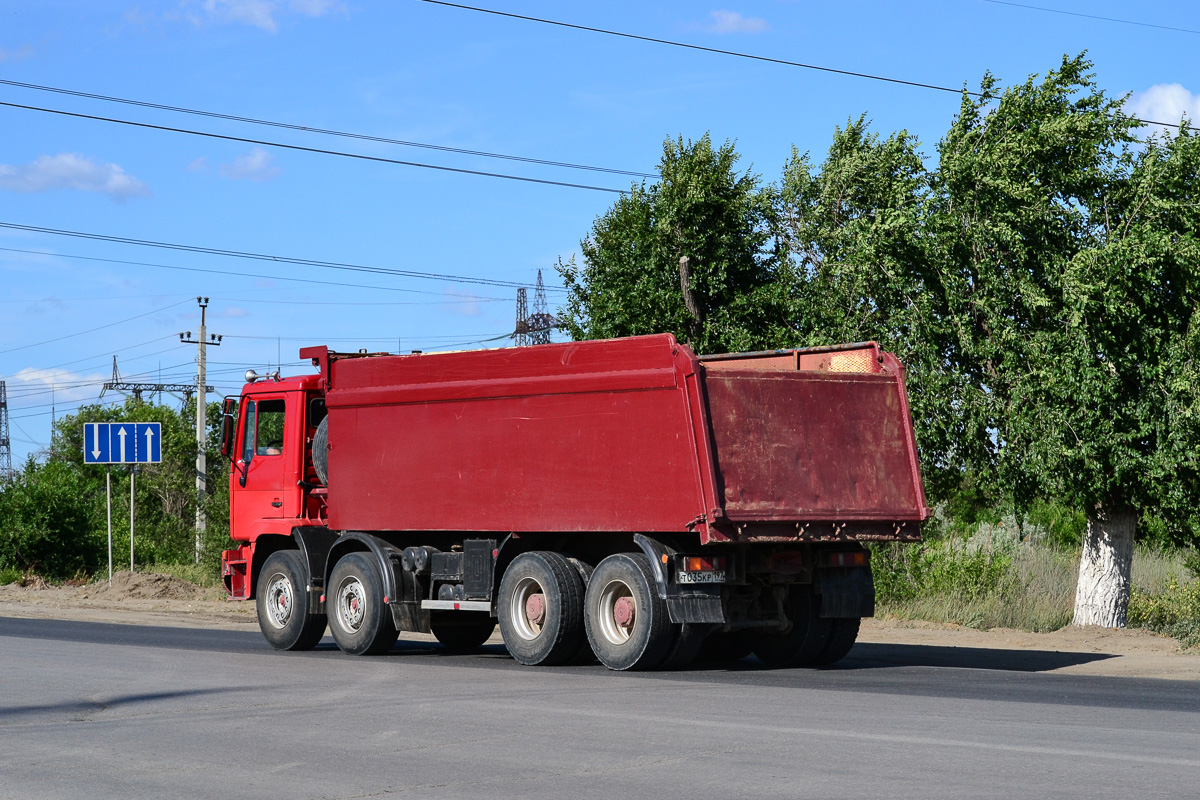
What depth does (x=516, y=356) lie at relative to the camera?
46.4 feet

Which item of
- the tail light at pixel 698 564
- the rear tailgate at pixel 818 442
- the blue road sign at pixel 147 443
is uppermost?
the blue road sign at pixel 147 443

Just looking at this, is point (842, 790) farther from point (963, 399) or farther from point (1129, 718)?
point (963, 399)

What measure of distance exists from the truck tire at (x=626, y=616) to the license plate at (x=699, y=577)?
0.35 meters

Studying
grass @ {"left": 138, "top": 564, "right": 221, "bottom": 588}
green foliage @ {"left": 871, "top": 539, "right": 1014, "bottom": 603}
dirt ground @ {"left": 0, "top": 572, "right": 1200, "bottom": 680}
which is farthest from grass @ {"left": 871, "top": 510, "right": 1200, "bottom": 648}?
grass @ {"left": 138, "top": 564, "right": 221, "bottom": 588}

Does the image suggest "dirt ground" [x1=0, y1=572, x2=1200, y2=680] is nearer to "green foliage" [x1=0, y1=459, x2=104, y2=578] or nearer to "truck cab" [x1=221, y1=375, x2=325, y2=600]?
"truck cab" [x1=221, y1=375, x2=325, y2=600]

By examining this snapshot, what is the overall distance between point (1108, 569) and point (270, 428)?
11118 mm

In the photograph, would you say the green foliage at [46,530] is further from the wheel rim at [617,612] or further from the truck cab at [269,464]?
the wheel rim at [617,612]

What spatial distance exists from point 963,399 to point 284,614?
8.98m

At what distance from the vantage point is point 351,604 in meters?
15.9

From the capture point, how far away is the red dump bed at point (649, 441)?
12719 millimetres

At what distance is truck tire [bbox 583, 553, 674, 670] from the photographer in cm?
1307

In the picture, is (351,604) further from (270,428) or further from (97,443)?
Answer: (97,443)

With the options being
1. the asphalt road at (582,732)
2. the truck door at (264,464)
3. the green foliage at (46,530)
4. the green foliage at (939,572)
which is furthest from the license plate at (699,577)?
the green foliage at (46,530)

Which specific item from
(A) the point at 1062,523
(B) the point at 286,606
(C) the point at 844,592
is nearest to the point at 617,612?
(C) the point at 844,592
